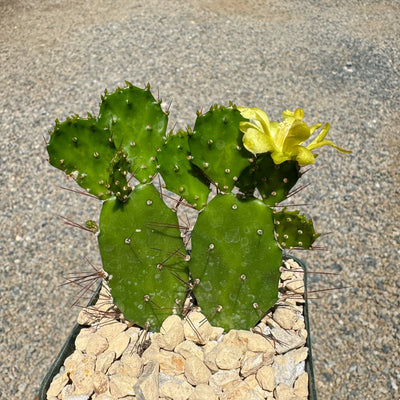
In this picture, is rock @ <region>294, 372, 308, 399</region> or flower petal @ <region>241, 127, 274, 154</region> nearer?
flower petal @ <region>241, 127, 274, 154</region>

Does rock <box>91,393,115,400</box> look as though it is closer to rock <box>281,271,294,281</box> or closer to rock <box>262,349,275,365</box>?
rock <box>262,349,275,365</box>

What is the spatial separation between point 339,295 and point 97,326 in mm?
1006

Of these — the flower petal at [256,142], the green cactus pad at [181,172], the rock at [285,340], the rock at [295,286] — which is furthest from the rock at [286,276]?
the flower petal at [256,142]

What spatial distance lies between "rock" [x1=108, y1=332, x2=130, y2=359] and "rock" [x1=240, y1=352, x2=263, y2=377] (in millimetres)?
256

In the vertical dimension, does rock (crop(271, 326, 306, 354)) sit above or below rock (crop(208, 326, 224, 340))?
below

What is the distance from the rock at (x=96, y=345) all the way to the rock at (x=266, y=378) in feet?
1.09

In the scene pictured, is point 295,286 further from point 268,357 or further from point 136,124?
point 136,124

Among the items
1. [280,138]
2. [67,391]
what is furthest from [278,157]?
[67,391]

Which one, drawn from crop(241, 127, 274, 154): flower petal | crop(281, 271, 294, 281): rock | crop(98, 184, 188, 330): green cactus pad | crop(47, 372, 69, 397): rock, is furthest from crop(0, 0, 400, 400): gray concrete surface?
crop(241, 127, 274, 154): flower petal

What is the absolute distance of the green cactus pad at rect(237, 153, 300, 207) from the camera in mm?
793

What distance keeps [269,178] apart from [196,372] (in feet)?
1.38

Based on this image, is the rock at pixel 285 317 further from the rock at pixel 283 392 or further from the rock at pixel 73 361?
the rock at pixel 73 361

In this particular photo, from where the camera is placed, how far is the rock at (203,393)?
85 centimetres

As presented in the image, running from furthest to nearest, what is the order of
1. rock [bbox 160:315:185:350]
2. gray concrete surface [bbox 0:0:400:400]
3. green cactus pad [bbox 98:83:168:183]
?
gray concrete surface [bbox 0:0:400:400] → rock [bbox 160:315:185:350] → green cactus pad [bbox 98:83:168:183]
